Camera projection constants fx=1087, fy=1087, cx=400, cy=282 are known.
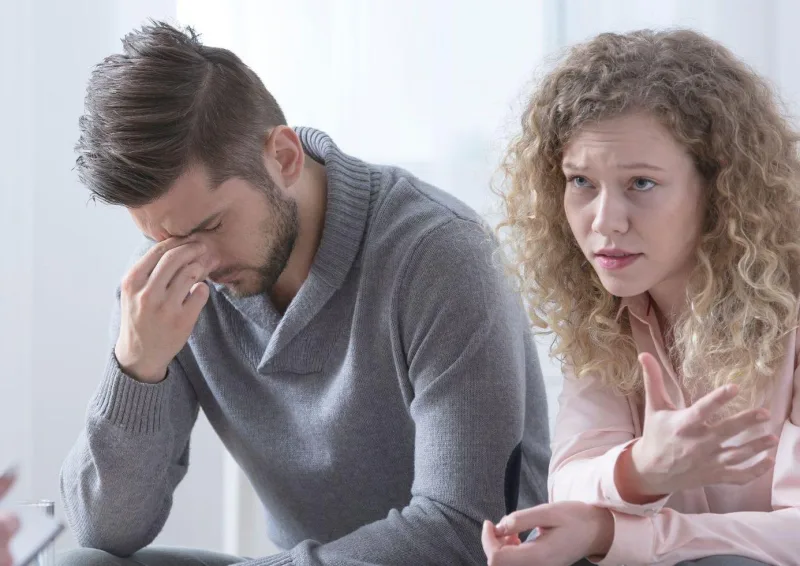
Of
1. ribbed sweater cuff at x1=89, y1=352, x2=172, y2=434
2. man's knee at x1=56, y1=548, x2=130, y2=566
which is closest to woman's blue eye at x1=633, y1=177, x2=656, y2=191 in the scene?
ribbed sweater cuff at x1=89, y1=352, x2=172, y2=434

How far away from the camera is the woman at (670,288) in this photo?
3.78 feet

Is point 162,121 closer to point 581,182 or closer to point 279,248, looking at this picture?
point 279,248

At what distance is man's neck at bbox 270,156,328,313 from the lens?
5.12 ft

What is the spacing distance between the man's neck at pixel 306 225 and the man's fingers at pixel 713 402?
0.67m

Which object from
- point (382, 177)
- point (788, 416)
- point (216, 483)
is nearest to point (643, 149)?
point (788, 416)

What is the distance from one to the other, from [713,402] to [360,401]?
62cm

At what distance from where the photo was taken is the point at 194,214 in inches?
56.4

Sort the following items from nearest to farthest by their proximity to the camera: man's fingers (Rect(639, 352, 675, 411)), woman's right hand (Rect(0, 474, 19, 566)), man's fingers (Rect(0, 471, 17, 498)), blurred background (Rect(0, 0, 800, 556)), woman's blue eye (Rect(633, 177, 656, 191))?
woman's right hand (Rect(0, 474, 19, 566)) < man's fingers (Rect(0, 471, 17, 498)) < man's fingers (Rect(639, 352, 675, 411)) < woman's blue eye (Rect(633, 177, 656, 191)) < blurred background (Rect(0, 0, 800, 556))

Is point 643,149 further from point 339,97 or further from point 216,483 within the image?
point 216,483

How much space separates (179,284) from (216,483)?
0.96 m

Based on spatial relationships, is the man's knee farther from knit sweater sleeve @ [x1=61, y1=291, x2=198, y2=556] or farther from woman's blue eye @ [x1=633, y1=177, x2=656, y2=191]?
woman's blue eye @ [x1=633, y1=177, x2=656, y2=191]

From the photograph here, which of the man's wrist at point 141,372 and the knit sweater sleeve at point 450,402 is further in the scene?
the man's wrist at point 141,372

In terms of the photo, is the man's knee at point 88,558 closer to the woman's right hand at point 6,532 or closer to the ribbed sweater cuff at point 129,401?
the ribbed sweater cuff at point 129,401

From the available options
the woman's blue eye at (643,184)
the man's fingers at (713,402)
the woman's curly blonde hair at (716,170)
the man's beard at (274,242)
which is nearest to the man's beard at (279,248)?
the man's beard at (274,242)
